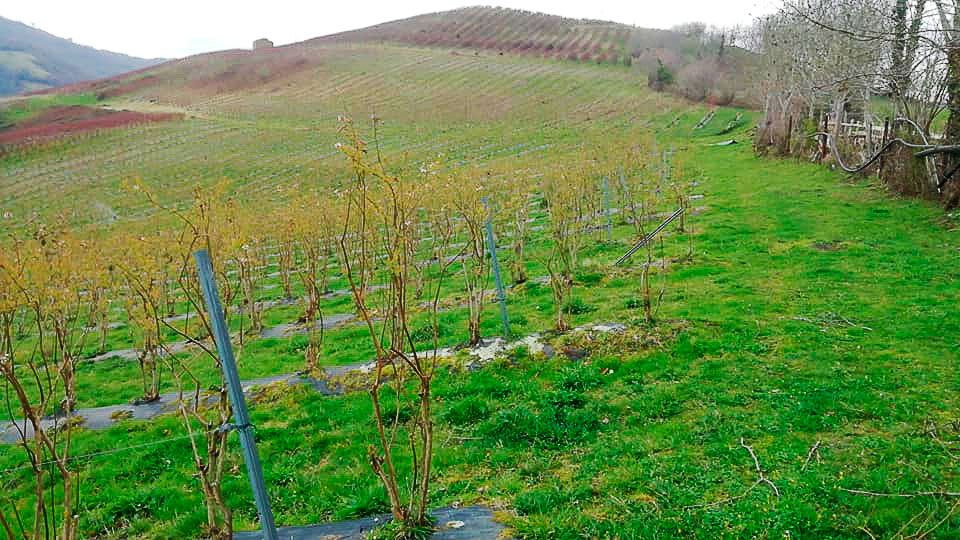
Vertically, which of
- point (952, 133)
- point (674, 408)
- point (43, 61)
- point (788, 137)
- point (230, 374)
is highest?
point (43, 61)

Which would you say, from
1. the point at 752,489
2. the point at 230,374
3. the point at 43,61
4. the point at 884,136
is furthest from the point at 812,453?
the point at 43,61

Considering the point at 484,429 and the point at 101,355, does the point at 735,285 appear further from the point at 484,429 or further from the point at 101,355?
the point at 101,355

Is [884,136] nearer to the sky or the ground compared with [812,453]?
nearer to the sky

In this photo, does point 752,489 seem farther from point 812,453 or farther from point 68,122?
A: point 68,122

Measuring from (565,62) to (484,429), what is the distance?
56.7m

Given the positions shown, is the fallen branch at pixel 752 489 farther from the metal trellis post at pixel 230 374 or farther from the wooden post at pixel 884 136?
the wooden post at pixel 884 136

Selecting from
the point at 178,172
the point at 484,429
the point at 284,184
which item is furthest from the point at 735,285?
the point at 178,172

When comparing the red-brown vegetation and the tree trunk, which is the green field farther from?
the red-brown vegetation

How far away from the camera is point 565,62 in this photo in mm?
56625

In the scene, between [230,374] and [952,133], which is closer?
[230,374]

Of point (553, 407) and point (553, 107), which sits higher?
point (553, 107)

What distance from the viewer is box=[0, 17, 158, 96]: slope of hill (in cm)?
11494

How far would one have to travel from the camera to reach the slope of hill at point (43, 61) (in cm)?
11494

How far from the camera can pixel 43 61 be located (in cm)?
13662
